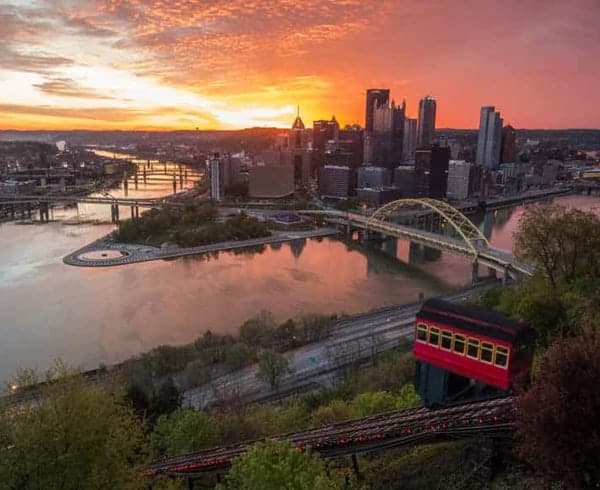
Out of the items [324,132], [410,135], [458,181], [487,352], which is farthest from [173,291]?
[410,135]

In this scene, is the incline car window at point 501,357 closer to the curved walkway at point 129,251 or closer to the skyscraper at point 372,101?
the curved walkway at point 129,251

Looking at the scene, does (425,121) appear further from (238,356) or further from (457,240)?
(238,356)

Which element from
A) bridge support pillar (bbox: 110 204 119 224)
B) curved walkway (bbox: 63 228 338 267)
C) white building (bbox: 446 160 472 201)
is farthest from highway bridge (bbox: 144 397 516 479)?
white building (bbox: 446 160 472 201)

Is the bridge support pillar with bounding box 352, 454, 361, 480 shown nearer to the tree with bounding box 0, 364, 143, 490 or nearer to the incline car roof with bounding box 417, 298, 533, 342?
the incline car roof with bounding box 417, 298, 533, 342

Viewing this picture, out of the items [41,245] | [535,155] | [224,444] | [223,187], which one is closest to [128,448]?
[224,444]

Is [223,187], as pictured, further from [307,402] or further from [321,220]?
[307,402]
